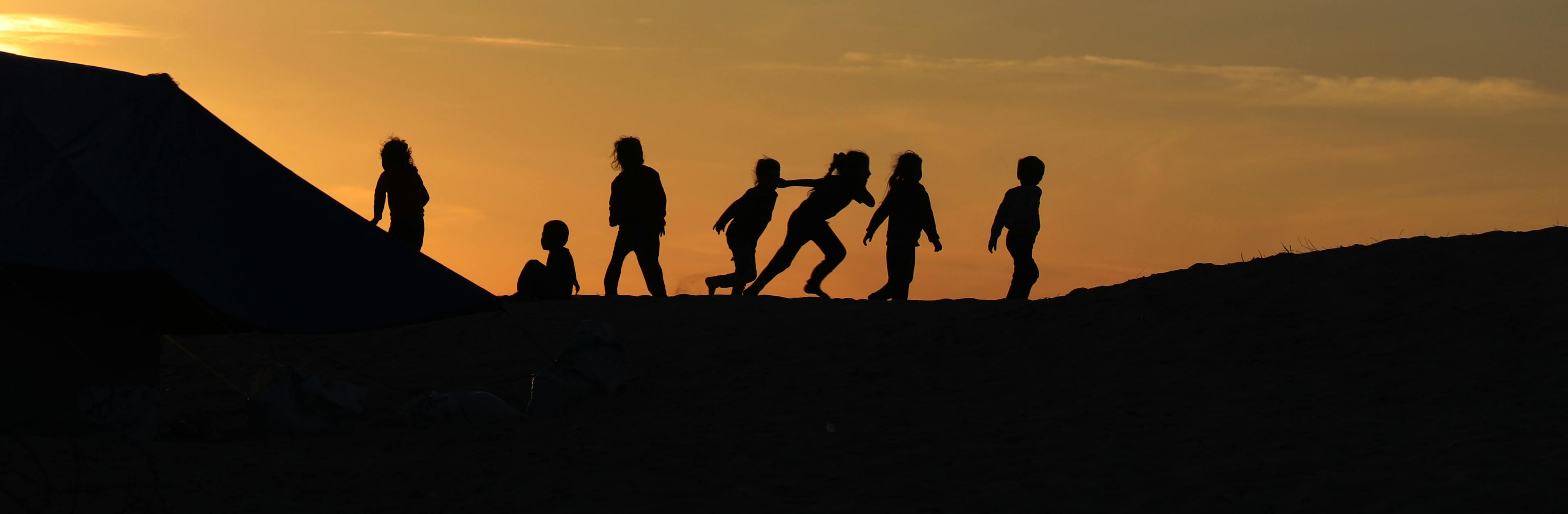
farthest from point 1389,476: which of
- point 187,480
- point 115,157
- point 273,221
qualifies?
point 115,157

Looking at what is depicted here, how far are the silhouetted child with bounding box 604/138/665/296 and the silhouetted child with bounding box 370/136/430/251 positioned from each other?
180 cm

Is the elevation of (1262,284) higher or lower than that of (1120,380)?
higher

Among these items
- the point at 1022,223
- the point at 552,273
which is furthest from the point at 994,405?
the point at 552,273

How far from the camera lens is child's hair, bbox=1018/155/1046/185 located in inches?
544

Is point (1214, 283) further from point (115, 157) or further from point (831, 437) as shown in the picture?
point (115, 157)

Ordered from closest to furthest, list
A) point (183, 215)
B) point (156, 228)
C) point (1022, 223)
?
point (156, 228) < point (183, 215) < point (1022, 223)

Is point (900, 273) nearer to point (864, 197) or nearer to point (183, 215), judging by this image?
point (864, 197)

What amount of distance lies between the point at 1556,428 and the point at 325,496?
632cm

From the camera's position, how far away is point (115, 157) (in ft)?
30.0

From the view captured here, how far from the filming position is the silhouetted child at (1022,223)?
13625 mm

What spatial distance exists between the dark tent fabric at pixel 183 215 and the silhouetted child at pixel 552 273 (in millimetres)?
4447

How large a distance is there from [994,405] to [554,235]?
6.59 metres

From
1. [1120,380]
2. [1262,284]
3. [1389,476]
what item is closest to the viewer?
[1389,476]

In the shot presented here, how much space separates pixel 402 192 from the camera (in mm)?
14016
